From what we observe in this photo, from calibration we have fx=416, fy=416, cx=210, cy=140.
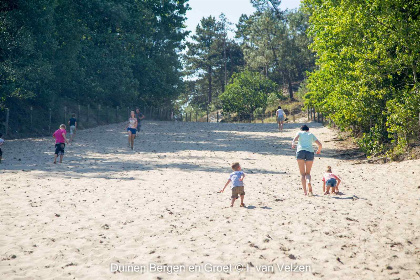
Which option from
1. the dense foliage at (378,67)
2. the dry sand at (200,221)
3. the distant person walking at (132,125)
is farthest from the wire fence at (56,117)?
the dense foliage at (378,67)

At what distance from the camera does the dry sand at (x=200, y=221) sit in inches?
293

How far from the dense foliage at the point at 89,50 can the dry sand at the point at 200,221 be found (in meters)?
13.3

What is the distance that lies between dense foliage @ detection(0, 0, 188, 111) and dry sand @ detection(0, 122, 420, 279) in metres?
13.3

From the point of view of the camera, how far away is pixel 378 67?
2012 centimetres

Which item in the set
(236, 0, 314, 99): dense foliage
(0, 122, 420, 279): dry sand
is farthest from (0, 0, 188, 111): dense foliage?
(236, 0, 314, 99): dense foliage

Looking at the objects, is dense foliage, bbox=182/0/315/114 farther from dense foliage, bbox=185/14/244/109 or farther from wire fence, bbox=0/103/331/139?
wire fence, bbox=0/103/331/139

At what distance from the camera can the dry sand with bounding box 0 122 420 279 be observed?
743cm

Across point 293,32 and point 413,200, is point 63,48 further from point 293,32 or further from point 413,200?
point 293,32

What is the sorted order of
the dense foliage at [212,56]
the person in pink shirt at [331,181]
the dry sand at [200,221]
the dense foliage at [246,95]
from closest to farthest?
the dry sand at [200,221], the person in pink shirt at [331,181], the dense foliage at [246,95], the dense foliage at [212,56]

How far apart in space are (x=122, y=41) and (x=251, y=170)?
34785 mm

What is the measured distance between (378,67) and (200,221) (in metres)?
14.1

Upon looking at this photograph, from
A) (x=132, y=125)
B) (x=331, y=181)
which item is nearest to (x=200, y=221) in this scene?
(x=331, y=181)

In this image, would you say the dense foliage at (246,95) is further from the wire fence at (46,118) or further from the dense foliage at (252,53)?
the wire fence at (46,118)

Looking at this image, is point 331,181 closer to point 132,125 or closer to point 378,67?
point 378,67
